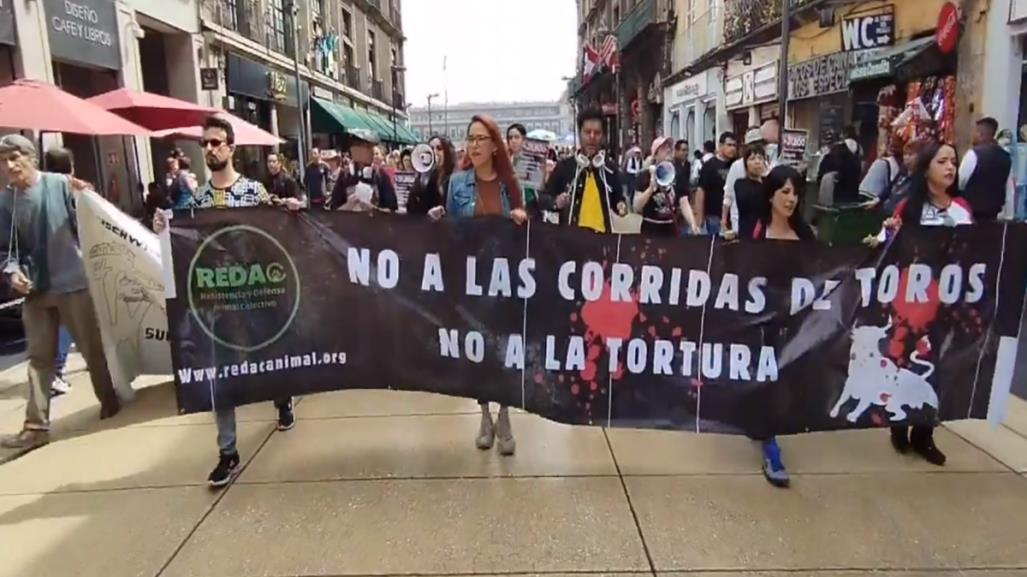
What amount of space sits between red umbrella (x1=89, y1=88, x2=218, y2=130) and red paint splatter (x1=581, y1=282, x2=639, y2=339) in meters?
7.60

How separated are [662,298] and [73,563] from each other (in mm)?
2891

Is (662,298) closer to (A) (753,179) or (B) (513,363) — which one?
(B) (513,363)

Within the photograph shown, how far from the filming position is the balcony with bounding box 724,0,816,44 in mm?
17453

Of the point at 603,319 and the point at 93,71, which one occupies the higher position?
the point at 93,71

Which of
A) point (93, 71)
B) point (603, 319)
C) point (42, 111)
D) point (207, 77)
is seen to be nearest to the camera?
point (603, 319)

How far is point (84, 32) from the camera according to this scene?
1233cm

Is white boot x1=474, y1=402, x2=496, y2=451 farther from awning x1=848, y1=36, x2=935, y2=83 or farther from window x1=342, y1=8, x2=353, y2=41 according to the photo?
window x1=342, y1=8, x2=353, y2=41

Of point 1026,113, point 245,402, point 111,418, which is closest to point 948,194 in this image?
point 245,402

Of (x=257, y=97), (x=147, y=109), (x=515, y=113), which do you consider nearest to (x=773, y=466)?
(x=147, y=109)

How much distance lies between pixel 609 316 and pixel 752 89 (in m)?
17.6

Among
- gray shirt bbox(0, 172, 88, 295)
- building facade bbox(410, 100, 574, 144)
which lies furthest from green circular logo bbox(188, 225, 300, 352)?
building facade bbox(410, 100, 574, 144)

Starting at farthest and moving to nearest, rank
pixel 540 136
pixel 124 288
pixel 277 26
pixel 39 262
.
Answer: pixel 277 26 → pixel 540 136 → pixel 124 288 → pixel 39 262

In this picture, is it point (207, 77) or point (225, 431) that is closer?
point (225, 431)

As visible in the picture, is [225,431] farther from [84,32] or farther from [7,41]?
[84,32]
